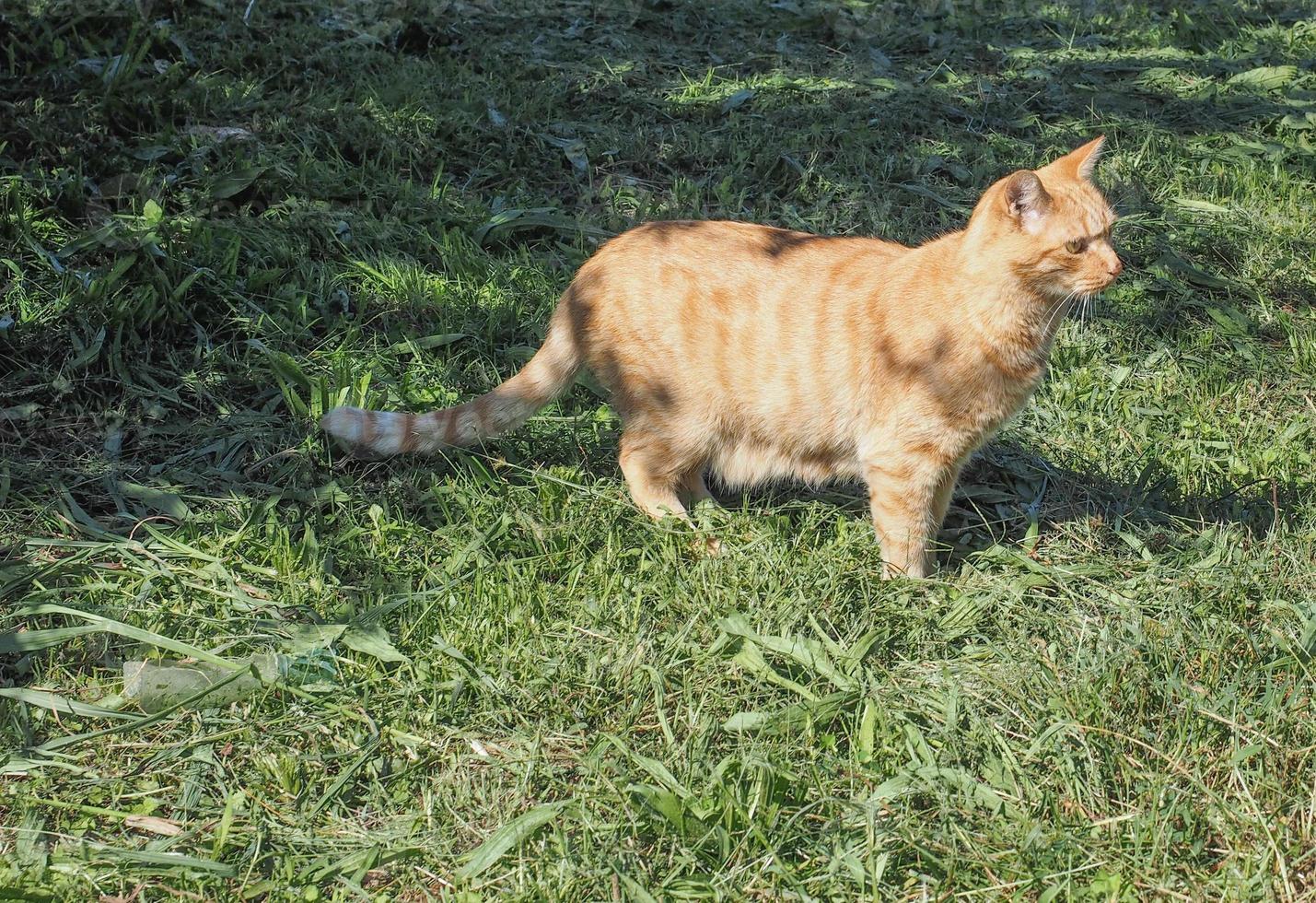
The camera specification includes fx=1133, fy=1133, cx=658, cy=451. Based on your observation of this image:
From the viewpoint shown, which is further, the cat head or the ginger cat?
the ginger cat

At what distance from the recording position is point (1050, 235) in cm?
337

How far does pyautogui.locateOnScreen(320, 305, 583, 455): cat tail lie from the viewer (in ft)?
12.6

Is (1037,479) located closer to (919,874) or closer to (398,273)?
(919,874)

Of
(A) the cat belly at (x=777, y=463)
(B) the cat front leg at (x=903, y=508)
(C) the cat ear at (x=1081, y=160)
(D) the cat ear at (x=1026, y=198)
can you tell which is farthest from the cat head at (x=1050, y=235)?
(A) the cat belly at (x=777, y=463)

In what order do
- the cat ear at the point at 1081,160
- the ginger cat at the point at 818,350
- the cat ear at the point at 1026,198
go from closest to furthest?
the cat ear at the point at 1026,198
the ginger cat at the point at 818,350
the cat ear at the point at 1081,160

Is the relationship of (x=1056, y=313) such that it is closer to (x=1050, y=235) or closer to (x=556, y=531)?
(x=1050, y=235)

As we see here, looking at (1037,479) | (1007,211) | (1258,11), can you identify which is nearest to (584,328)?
(1007,211)

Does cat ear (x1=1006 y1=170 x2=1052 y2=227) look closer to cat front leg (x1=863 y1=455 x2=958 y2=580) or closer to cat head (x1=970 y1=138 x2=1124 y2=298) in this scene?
cat head (x1=970 y1=138 x2=1124 y2=298)

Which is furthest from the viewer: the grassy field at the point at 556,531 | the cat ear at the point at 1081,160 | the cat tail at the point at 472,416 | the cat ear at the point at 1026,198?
the cat tail at the point at 472,416

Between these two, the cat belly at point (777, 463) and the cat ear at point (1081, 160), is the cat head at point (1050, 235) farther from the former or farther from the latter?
the cat belly at point (777, 463)

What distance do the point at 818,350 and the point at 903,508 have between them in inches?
22.8

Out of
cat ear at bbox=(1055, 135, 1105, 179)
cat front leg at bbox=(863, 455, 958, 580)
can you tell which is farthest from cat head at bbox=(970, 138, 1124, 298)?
cat front leg at bbox=(863, 455, 958, 580)

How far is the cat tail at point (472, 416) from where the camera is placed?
3.83m

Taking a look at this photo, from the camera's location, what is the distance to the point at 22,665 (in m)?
3.10
